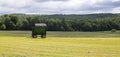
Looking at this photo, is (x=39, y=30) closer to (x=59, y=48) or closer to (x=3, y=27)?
(x=59, y=48)

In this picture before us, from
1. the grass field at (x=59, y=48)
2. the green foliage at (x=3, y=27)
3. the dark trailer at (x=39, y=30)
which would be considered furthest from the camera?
the green foliage at (x=3, y=27)

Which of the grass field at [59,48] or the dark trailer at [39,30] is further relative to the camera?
the dark trailer at [39,30]

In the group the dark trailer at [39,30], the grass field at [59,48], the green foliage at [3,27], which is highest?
the grass field at [59,48]

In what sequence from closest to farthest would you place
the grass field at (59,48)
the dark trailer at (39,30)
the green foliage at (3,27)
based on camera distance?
the grass field at (59,48) → the dark trailer at (39,30) → the green foliage at (3,27)

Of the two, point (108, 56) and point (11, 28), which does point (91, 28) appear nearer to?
point (11, 28)

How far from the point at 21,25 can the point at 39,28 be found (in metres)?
62.9

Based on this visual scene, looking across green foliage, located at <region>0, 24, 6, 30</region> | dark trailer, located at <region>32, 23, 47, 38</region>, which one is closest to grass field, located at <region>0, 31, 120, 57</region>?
dark trailer, located at <region>32, 23, 47, 38</region>

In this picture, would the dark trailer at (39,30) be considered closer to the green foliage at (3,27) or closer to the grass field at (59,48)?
the grass field at (59,48)

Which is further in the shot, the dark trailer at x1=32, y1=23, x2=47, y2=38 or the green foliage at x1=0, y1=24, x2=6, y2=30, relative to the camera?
the green foliage at x1=0, y1=24, x2=6, y2=30

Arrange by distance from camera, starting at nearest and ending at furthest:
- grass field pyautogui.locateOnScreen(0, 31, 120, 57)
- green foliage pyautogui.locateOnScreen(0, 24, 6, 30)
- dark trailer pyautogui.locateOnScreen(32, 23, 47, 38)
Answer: grass field pyautogui.locateOnScreen(0, 31, 120, 57) < dark trailer pyautogui.locateOnScreen(32, 23, 47, 38) < green foliage pyautogui.locateOnScreen(0, 24, 6, 30)

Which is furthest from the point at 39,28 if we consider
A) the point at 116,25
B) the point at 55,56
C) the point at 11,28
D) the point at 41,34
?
the point at 116,25

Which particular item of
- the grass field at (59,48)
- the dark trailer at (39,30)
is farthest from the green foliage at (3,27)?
the grass field at (59,48)

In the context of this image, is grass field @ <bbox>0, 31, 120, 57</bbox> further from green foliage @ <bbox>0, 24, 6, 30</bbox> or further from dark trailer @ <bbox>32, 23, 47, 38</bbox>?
green foliage @ <bbox>0, 24, 6, 30</bbox>

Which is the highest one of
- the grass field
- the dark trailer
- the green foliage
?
the grass field
